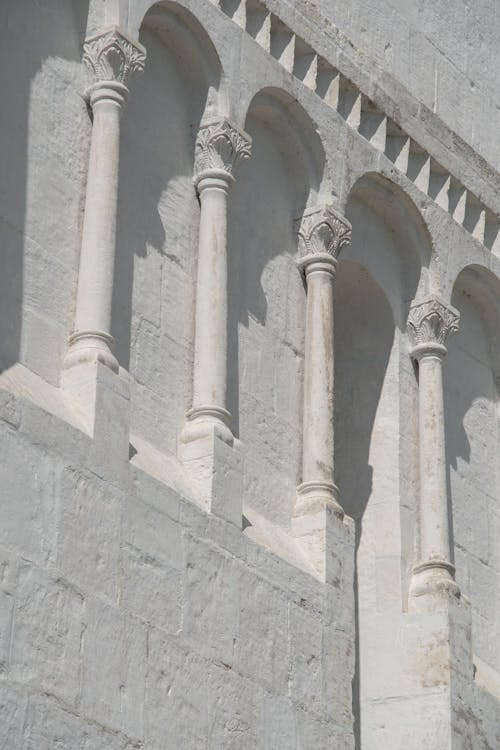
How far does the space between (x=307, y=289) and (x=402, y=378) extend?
1047 mm

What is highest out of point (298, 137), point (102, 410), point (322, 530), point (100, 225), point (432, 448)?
point (298, 137)

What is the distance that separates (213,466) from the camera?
9.58 meters

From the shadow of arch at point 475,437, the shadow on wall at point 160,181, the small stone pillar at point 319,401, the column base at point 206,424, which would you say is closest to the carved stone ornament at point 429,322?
the shadow of arch at point 475,437

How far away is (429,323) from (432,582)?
5.52 feet

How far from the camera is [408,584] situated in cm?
1124

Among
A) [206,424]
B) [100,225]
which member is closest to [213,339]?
[206,424]

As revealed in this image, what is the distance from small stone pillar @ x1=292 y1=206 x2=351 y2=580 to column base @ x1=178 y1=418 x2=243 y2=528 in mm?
683

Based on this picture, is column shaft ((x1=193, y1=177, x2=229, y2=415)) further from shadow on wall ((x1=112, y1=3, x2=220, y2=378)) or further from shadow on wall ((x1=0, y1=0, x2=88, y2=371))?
A: shadow on wall ((x1=0, y1=0, x2=88, y2=371))

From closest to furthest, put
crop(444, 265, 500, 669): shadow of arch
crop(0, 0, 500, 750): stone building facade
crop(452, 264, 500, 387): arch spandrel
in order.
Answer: crop(0, 0, 500, 750): stone building facade
crop(444, 265, 500, 669): shadow of arch
crop(452, 264, 500, 387): arch spandrel

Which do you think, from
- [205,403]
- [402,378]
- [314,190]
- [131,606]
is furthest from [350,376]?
[131,606]

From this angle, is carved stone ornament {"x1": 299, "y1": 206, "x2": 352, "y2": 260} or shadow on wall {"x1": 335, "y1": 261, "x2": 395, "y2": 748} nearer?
carved stone ornament {"x1": 299, "y1": 206, "x2": 352, "y2": 260}

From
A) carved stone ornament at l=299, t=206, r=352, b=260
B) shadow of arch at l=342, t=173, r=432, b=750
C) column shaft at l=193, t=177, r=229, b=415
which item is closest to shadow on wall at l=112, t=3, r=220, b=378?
column shaft at l=193, t=177, r=229, b=415

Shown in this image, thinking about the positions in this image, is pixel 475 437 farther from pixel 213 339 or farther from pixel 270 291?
pixel 213 339

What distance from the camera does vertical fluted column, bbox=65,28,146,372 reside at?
9.16 meters
